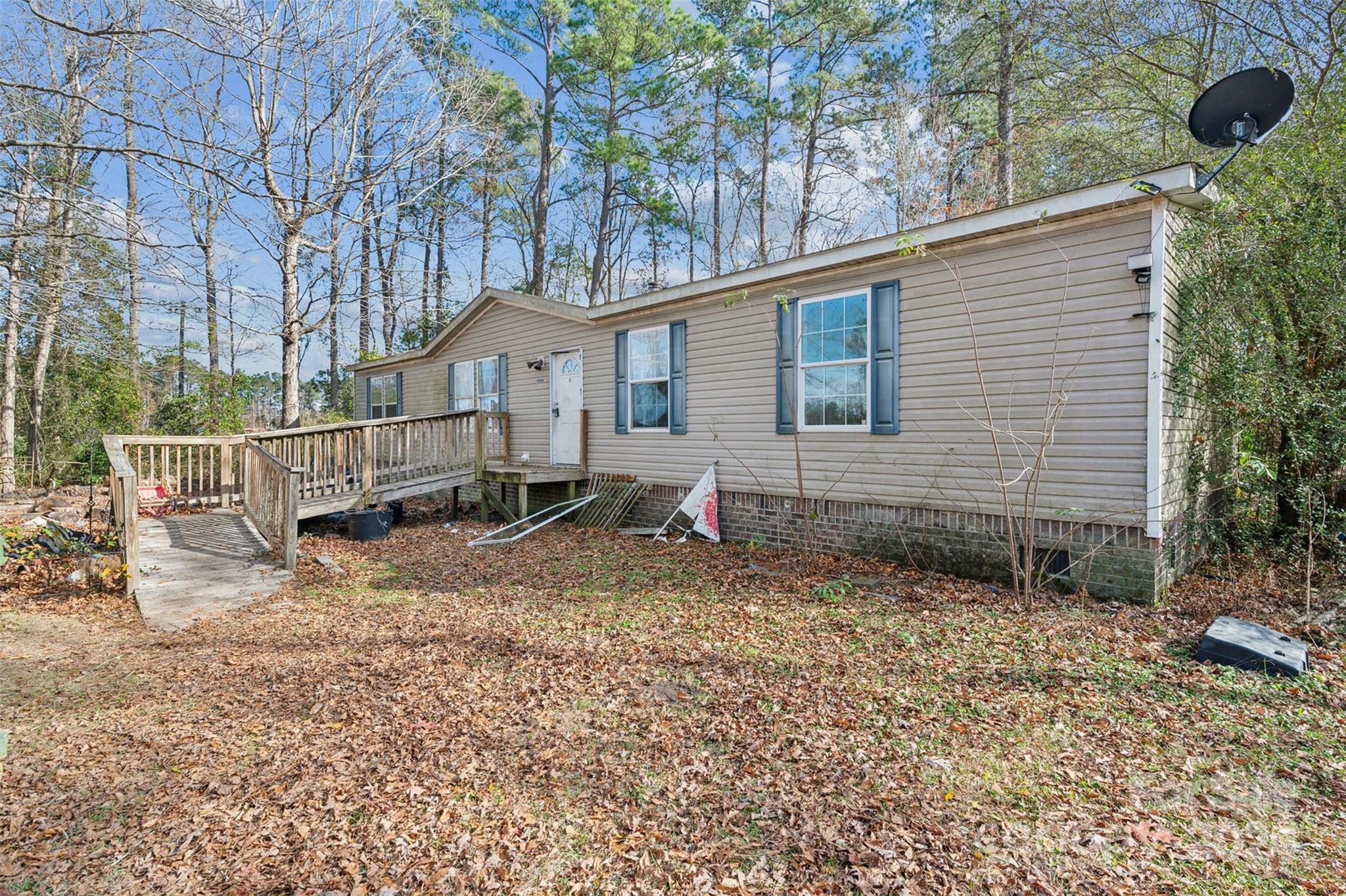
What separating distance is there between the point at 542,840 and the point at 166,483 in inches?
385

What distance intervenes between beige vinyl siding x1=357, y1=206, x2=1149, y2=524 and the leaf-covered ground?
1.29 meters

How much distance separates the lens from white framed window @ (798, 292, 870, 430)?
264 inches

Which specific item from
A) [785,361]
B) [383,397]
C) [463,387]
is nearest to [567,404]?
[463,387]

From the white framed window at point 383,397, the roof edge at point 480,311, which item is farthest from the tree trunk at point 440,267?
the roof edge at point 480,311

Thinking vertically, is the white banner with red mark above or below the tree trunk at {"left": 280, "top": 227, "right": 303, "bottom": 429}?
below

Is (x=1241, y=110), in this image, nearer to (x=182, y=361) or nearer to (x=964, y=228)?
(x=964, y=228)

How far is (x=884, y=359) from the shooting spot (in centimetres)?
650

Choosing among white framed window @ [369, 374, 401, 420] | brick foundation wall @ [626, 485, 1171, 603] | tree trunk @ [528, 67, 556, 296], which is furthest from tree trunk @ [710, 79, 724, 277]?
brick foundation wall @ [626, 485, 1171, 603]

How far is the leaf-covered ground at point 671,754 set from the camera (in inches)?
87.4

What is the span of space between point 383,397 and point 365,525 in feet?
24.5

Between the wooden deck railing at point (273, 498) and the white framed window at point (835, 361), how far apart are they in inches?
217

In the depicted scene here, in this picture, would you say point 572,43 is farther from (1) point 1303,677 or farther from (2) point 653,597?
(1) point 1303,677

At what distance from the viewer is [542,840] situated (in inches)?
93.3

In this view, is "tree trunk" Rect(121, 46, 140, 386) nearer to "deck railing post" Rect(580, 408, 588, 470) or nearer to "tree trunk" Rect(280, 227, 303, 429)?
"tree trunk" Rect(280, 227, 303, 429)
